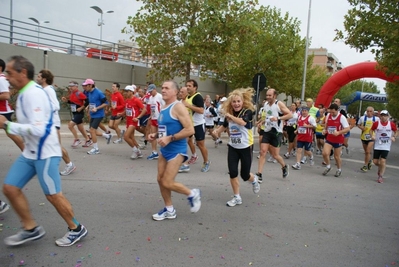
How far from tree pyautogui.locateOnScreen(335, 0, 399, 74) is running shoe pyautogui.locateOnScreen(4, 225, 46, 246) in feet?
39.5

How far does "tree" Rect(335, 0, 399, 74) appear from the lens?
12148mm

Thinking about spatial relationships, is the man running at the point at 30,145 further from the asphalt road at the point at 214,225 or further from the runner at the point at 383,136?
the runner at the point at 383,136

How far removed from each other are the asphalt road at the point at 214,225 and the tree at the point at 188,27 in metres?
11.0

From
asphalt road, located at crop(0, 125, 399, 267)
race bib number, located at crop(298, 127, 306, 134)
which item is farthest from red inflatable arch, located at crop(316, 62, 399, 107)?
asphalt road, located at crop(0, 125, 399, 267)

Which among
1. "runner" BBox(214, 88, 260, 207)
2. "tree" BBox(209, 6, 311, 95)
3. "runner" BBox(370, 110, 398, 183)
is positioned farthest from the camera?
"tree" BBox(209, 6, 311, 95)

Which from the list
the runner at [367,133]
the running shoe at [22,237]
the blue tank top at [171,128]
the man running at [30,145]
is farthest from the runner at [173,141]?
the runner at [367,133]

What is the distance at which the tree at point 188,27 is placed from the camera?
56.5 ft

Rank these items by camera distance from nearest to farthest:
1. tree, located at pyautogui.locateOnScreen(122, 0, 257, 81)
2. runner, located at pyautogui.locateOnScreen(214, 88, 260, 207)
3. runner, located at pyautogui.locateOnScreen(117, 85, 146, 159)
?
runner, located at pyautogui.locateOnScreen(214, 88, 260, 207)
runner, located at pyautogui.locateOnScreen(117, 85, 146, 159)
tree, located at pyautogui.locateOnScreen(122, 0, 257, 81)

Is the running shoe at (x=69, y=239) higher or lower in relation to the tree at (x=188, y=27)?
lower

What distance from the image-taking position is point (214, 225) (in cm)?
471

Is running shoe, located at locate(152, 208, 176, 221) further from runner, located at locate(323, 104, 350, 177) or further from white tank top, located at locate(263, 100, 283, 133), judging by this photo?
runner, located at locate(323, 104, 350, 177)

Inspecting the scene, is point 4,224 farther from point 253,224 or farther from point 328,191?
point 328,191

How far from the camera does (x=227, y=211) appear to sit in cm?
535

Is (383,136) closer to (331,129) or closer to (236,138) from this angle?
Answer: (331,129)
